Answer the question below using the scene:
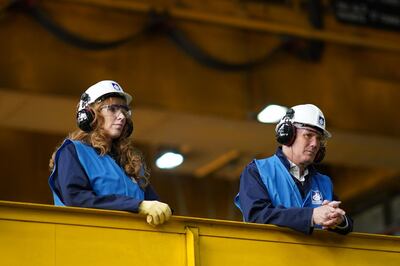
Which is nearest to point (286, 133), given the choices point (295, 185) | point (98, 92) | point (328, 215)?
point (295, 185)

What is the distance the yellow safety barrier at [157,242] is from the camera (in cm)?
658

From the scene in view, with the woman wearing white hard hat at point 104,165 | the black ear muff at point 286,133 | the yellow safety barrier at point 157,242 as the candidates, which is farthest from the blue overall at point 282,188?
the woman wearing white hard hat at point 104,165

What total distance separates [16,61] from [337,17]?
4.65 m

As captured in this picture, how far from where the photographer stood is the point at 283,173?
790 cm

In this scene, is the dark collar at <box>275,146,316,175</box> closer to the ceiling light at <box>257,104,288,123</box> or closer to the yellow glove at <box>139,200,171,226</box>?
the yellow glove at <box>139,200,171,226</box>

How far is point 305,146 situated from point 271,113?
6808mm

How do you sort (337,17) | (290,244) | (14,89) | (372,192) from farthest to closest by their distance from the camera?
(372,192), (337,17), (14,89), (290,244)

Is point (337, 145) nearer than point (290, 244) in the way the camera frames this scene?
No

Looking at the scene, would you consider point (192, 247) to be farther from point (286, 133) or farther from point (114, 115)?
point (286, 133)

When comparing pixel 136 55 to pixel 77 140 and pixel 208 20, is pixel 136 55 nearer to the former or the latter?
pixel 208 20

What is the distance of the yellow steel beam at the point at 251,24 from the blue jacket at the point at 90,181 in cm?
679

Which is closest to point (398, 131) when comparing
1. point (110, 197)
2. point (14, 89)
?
point (14, 89)

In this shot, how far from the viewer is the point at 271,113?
14859 millimetres

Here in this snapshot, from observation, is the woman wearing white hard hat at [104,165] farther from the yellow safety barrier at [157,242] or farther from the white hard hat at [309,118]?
the white hard hat at [309,118]
